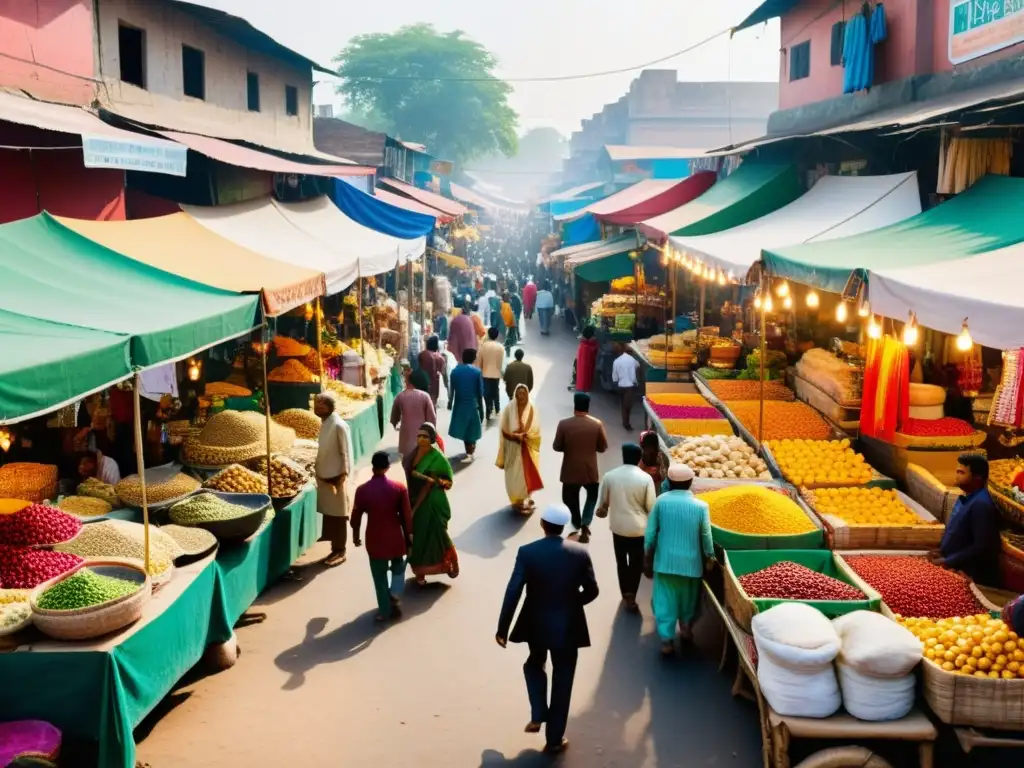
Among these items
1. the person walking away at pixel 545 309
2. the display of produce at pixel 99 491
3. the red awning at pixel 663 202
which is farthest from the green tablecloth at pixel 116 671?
the person walking away at pixel 545 309

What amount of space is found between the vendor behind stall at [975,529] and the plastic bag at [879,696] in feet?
7.10

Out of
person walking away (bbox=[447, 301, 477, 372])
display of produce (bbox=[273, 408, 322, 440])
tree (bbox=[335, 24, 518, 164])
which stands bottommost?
display of produce (bbox=[273, 408, 322, 440])

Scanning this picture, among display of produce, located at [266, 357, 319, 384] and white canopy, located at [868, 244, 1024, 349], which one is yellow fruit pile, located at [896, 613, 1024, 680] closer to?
white canopy, located at [868, 244, 1024, 349]

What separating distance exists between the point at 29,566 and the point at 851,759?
4948mm

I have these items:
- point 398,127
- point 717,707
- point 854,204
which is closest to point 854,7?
point 854,204

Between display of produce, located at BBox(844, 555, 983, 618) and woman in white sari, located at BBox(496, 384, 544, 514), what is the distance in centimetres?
415

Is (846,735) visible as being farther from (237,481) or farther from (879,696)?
(237,481)

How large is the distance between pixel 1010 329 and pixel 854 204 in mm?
7187

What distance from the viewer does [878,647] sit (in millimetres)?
5102

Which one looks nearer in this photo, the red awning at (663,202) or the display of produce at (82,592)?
the display of produce at (82,592)

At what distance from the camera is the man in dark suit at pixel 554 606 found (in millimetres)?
5805

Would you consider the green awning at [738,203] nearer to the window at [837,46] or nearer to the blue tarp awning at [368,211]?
the window at [837,46]

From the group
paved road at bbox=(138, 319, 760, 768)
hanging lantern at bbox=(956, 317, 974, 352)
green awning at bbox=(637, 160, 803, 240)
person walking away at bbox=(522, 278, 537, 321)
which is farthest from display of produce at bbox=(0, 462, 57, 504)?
person walking away at bbox=(522, 278, 537, 321)

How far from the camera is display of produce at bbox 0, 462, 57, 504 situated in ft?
26.2
